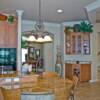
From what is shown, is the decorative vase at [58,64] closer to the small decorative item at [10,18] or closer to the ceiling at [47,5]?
the ceiling at [47,5]

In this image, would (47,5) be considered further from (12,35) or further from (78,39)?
(78,39)

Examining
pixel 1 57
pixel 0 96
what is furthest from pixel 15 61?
pixel 0 96

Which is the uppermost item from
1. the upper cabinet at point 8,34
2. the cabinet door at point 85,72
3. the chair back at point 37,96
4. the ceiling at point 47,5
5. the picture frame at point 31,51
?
the ceiling at point 47,5

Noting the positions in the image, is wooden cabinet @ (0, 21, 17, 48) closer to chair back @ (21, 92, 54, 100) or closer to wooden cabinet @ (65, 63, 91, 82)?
wooden cabinet @ (65, 63, 91, 82)

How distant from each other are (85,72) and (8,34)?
Result: 3.87 meters

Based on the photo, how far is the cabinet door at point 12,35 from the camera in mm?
6891

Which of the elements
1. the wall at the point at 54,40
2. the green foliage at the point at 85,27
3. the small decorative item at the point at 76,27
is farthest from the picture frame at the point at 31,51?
the green foliage at the point at 85,27

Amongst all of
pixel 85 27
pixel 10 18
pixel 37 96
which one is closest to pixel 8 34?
pixel 10 18

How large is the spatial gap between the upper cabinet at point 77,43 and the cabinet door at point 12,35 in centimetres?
313

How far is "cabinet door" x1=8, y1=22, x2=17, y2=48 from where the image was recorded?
6891 millimetres

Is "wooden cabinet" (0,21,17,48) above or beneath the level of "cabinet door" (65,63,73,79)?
above

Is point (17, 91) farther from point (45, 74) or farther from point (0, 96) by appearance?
point (45, 74)

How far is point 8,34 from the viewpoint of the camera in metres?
6.86

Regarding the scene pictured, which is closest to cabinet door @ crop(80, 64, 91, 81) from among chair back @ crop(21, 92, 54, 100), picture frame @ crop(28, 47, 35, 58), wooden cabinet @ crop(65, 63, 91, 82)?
wooden cabinet @ crop(65, 63, 91, 82)
